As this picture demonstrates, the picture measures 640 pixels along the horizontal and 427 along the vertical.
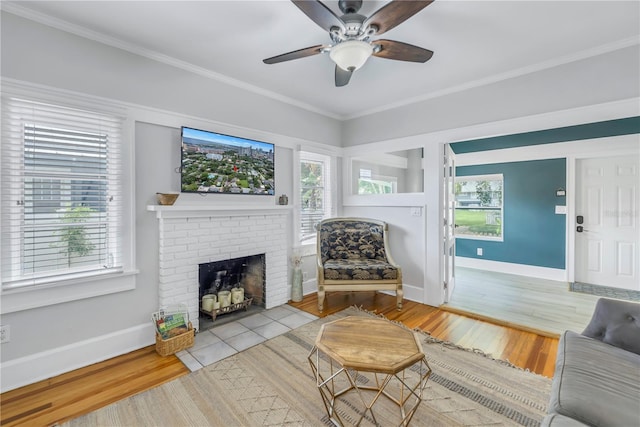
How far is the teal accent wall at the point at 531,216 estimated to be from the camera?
4.44m

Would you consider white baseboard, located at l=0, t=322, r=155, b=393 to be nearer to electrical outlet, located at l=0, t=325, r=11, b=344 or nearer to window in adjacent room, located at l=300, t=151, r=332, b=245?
electrical outlet, located at l=0, t=325, r=11, b=344

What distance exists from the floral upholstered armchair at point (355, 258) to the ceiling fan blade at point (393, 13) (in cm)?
231

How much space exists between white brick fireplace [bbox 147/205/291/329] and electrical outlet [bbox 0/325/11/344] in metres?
0.92

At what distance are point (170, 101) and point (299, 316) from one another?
98.0 inches

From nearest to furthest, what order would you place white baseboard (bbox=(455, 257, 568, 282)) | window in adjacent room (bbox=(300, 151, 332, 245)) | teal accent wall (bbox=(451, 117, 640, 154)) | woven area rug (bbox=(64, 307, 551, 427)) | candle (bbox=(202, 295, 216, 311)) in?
woven area rug (bbox=(64, 307, 551, 427))
candle (bbox=(202, 295, 216, 311))
teal accent wall (bbox=(451, 117, 640, 154))
window in adjacent room (bbox=(300, 151, 332, 245))
white baseboard (bbox=(455, 257, 568, 282))

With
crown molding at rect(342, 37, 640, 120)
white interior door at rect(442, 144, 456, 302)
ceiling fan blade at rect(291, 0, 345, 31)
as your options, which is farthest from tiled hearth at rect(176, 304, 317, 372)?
crown molding at rect(342, 37, 640, 120)

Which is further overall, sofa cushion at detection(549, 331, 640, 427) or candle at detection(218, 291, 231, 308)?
candle at detection(218, 291, 231, 308)

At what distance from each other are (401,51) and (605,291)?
4.45 metres

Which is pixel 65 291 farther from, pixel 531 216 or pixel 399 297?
pixel 531 216

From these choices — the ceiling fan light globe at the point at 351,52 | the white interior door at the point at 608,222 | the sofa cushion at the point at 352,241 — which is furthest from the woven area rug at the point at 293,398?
the white interior door at the point at 608,222

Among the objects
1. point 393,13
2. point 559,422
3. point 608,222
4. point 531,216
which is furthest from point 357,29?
point 608,222

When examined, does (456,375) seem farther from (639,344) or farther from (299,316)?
(299,316)

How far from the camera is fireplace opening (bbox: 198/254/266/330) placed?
2.95 m

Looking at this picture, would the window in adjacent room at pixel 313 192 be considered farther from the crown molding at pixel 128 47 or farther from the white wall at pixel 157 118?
the crown molding at pixel 128 47
